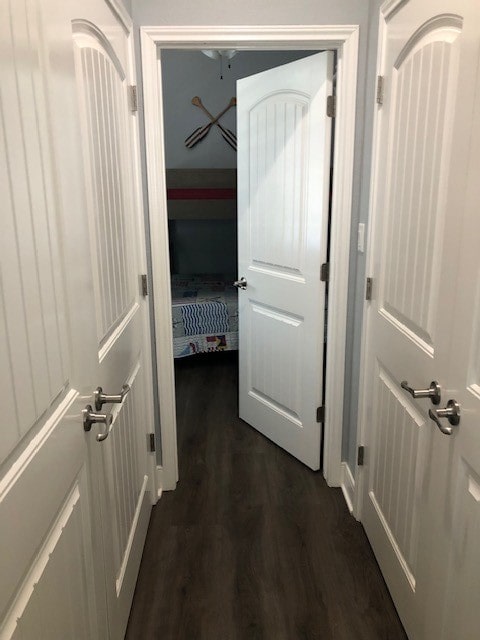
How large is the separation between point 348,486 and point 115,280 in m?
1.48

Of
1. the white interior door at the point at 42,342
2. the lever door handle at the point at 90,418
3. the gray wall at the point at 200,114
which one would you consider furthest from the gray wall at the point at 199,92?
the lever door handle at the point at 90,418

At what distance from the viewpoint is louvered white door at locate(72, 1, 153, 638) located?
4.49 feet

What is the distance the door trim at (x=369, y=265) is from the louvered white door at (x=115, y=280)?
2.99 feet

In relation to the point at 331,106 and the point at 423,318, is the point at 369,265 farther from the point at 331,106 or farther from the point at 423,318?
the point at 331,106

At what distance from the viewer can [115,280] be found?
164 cm

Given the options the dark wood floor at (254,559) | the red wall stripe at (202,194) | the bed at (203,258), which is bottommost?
the dark wood floor at (254,559)

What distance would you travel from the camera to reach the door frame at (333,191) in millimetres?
2000

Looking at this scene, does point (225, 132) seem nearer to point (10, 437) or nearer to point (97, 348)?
point (97, 348)

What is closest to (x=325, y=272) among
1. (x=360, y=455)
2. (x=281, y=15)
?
(x=360, y=455)

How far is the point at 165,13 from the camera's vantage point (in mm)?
1989

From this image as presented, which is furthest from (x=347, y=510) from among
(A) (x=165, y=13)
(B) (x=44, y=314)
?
(A) (x=165, y=13)

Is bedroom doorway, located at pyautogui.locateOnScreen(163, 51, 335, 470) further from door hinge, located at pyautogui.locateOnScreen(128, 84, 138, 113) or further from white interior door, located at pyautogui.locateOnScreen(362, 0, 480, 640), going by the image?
door hinge, located at pyautogui.locateOnScreen(128, 84, 138, 113)

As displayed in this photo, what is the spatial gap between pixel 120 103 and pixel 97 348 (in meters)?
0.94

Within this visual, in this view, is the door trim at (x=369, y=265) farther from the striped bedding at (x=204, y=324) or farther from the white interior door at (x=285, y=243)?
the striped bedding at (x=204, y=324)
